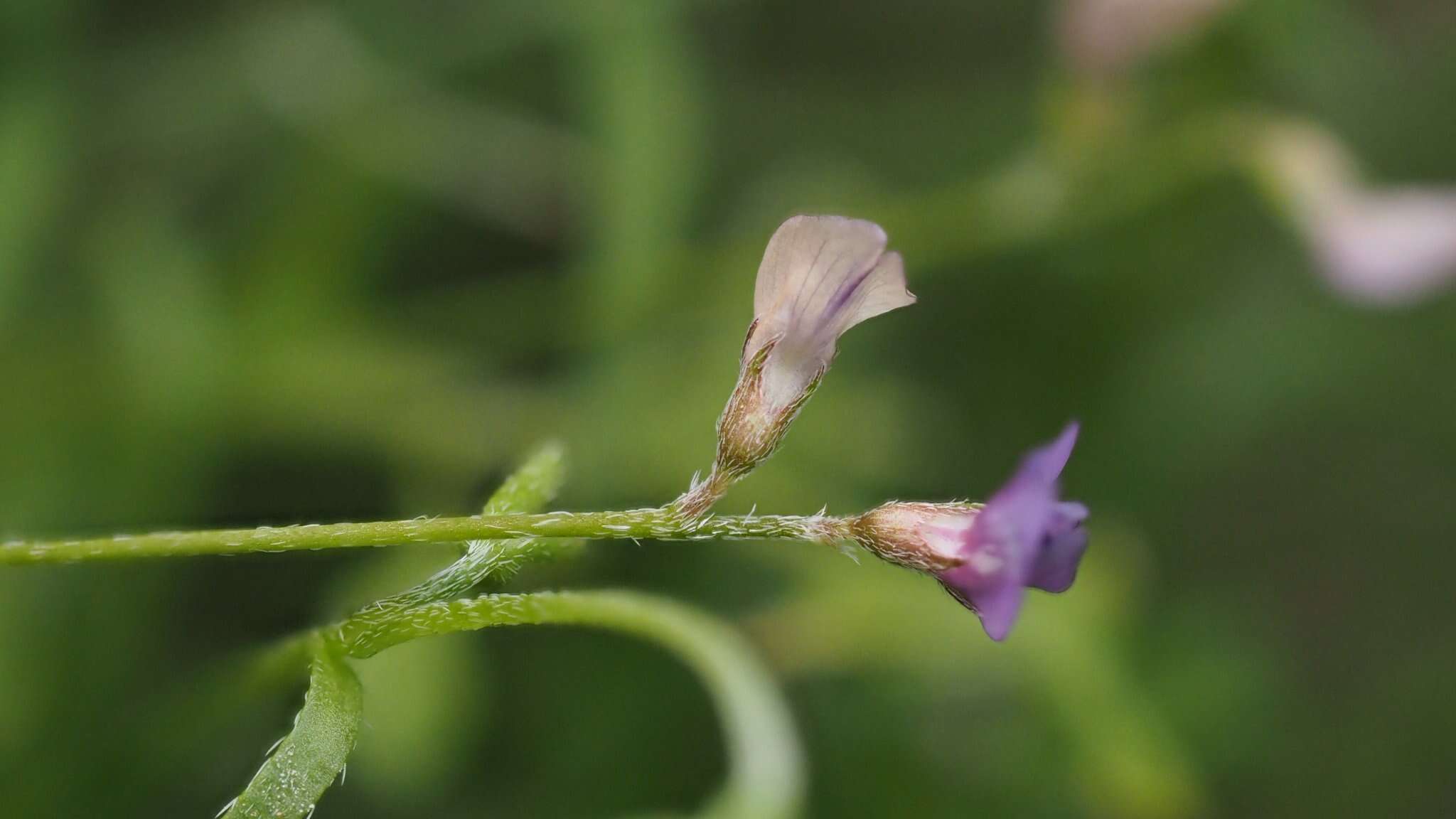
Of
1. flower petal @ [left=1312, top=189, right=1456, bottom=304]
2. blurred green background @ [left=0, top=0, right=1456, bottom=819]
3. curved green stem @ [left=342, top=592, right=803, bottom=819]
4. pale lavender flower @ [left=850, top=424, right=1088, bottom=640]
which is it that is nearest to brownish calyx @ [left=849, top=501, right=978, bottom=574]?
pale lavender flower @ [left=850, top=424, right=1088, bottom=640]

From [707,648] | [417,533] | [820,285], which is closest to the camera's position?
[417,533]

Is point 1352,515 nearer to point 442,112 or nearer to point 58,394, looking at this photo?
point 442,112

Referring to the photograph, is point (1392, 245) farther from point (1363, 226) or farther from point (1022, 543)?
point (1022, 543)

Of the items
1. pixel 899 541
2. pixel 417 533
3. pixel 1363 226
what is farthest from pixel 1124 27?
pixel 417 533

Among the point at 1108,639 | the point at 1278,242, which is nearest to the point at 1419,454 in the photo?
the point at 1278,242

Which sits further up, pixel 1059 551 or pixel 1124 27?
pixel 1124 27

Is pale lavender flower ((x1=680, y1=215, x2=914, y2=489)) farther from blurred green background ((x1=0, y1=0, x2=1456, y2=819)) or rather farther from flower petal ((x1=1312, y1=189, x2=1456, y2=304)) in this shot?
flower petal ((x1=1312, y1=189, x2=1456, y2=304))

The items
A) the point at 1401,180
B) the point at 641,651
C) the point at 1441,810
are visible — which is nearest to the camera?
the point at 641,651
